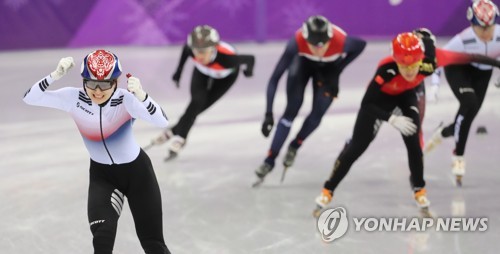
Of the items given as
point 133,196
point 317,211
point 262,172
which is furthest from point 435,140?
point 133,196

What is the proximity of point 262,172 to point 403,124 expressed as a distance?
171 centimetres

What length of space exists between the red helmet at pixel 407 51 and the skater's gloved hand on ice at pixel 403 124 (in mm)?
361

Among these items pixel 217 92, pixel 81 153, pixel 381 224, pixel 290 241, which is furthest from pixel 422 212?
pixel 81 153

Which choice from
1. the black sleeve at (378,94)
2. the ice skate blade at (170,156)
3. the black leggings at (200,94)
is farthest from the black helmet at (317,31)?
the ice skate blade at (170,156)

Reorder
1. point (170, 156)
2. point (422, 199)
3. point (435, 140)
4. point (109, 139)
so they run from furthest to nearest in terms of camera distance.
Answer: point (170, 156) < point (435, 140) < point (422, 199) < point (109, 139)

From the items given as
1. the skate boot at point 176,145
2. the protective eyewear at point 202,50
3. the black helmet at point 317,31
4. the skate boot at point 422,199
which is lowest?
the skate boot at point 176,145

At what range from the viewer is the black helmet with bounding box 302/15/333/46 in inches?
222

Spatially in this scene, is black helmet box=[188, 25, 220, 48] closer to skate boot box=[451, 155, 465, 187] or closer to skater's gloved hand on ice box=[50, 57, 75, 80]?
skate boot box=[451, 155, 465, 187]

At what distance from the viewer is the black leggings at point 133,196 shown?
3.76 meters

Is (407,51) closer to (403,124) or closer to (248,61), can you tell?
(403,124)

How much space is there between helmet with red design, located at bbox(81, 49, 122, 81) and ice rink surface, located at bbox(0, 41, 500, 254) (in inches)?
58.3

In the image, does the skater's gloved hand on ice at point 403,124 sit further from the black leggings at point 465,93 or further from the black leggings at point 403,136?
the black leggings at point 465,93

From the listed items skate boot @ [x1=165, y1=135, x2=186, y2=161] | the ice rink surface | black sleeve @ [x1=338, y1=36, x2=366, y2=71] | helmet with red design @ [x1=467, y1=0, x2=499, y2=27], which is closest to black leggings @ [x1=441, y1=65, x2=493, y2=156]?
the ice rink surface

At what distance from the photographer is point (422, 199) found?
5.24m
